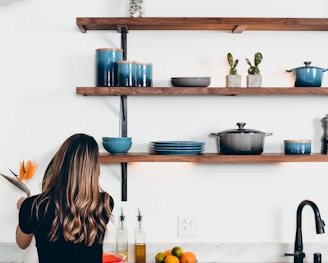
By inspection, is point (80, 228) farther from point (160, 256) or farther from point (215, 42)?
point (215, 42)

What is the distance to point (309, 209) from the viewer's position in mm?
2938

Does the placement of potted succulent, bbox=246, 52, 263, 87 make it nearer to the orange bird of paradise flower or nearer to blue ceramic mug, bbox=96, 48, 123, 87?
blue ceramic mug, bbox=96, 48, 123, 87

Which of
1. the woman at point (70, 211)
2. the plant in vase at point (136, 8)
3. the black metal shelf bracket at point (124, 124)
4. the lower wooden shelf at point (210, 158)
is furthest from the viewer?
the black metal shelf bracket at point (124, 124)

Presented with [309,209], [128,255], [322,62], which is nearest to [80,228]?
[128,255]

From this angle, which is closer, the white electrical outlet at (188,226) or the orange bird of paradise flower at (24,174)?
the orange bird of paradise flower at (24,174)

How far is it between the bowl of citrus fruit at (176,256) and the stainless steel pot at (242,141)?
53 centimetres

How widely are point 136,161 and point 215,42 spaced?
2.50 feet


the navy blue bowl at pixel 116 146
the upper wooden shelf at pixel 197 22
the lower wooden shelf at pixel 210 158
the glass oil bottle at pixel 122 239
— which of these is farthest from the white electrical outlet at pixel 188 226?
the upper wooden shelf at pixel 197 22

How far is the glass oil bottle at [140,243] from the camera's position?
2.85m

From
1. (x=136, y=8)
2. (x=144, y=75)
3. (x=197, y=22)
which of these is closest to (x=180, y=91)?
(x=144, y=75)

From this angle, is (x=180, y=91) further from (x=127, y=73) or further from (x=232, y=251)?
(x=232, y=251)

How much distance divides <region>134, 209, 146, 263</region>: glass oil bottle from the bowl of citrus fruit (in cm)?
8

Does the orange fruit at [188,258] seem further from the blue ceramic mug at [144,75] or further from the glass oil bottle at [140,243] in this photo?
the blue ceramic mug at [144,75]

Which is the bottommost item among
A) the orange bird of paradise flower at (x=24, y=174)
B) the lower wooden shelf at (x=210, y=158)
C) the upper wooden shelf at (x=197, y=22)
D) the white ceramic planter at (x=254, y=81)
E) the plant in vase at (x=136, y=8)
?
the orange bird of paradise flower at (x=24, y=174)
